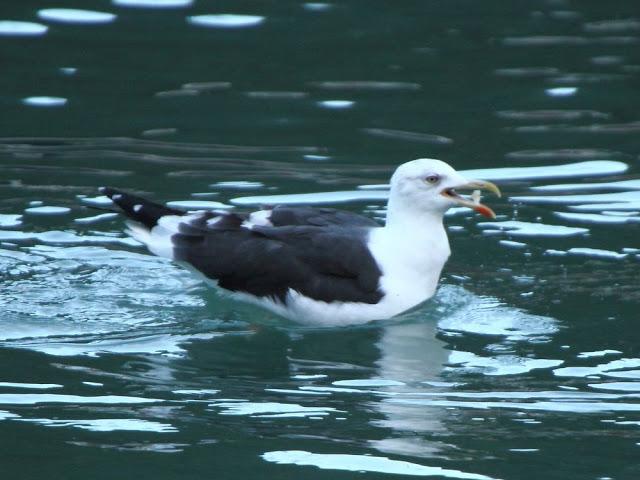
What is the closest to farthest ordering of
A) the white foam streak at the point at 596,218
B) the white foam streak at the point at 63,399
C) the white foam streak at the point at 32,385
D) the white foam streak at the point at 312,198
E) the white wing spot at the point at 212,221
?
the white foam streak at the point at 63,399, the white foam streak at the point at 32,385, the white wing spot at the point at 212,221, the white foam streak at the point at 596,218, the white foam streak at the point at 312,198

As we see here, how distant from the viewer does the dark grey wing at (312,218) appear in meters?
8.58

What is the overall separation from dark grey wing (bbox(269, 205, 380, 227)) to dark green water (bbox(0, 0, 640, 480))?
0.58 metres

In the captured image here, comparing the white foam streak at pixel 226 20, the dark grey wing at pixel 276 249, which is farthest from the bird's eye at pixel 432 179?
the white foam streak at pixel 226 20

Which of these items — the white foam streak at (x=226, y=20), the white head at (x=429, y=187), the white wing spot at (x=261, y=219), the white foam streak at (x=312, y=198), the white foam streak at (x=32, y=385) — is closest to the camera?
the white foam streak at (x=32, y=385)

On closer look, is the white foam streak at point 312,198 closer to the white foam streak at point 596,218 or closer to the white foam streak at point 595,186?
the white foam streak at point 595,186

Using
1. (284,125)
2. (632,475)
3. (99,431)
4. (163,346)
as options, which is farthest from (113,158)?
(632,475)

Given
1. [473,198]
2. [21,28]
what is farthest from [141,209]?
[21,28]

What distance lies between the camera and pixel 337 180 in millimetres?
10797

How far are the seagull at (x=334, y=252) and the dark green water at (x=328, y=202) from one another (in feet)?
0.57

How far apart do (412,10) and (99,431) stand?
9306mm

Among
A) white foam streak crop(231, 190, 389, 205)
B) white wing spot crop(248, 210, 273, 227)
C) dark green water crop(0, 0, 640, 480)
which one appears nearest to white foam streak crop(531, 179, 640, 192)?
dark green water crop(0, 0, 640, 480)

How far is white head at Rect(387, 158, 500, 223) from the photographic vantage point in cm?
841

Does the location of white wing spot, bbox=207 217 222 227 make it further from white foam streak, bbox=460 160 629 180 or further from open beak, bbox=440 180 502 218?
white foam streak, bbox=460 160 629 180

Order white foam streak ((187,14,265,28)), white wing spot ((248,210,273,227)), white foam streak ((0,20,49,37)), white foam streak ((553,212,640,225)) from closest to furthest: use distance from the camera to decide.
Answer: white wing spot ((248,210,273,227))
white foam streak ((553,212,640,225))
white foam streak ((0,20,49,37))
white foam streak ((187,14,265,28))
